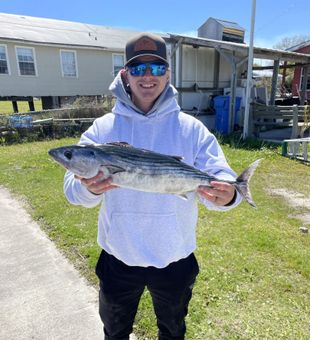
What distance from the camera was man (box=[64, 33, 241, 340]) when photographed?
81.2 inches

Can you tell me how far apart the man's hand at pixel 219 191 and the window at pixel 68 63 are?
2115 centimetres

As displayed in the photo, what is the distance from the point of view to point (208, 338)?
9.64 ft

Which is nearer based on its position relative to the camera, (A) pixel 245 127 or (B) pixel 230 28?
(A) pixel 245 127

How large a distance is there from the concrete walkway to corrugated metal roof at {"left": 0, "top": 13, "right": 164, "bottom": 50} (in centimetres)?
1760

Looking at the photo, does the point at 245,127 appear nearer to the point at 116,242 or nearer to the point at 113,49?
the point at 116,242

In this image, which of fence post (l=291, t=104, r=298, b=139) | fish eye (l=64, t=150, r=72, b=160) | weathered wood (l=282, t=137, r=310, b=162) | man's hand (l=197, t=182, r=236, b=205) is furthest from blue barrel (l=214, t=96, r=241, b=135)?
fish eye (l=64, t=150, r=72, b=160)

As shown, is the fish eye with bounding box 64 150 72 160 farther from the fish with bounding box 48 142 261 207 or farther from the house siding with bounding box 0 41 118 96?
the house siding with bounding box 0 41 118 96

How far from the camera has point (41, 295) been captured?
3.53 metres

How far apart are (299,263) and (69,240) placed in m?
3.05

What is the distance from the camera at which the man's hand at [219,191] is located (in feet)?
6.30

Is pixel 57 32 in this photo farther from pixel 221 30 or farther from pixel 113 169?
pixel 113 169

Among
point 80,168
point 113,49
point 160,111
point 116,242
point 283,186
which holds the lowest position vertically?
point 283,186

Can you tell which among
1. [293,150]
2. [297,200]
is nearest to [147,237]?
[297,200]

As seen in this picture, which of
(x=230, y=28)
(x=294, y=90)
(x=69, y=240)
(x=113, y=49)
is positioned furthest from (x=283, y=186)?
(x=294, y=90)
